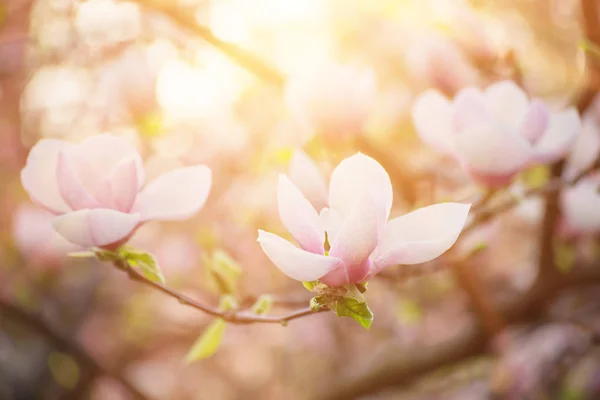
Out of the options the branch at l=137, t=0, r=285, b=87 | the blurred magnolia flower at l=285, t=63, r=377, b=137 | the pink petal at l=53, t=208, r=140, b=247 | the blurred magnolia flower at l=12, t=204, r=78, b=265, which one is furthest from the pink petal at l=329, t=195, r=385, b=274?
the blurred magnolia flower at l=12, t=204, r=78, b=265

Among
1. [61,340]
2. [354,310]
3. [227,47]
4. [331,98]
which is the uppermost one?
[227,47]

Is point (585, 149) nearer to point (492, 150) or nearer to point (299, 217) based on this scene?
point (492, 150)

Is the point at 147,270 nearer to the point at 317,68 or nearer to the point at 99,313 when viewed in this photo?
the point at 317,68

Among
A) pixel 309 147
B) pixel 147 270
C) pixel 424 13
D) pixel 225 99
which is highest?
pixel 225 99

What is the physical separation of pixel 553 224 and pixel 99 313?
2687 millimetres

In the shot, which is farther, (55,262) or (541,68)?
(541,68)

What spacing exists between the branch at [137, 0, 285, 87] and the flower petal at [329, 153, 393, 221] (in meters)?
0.60

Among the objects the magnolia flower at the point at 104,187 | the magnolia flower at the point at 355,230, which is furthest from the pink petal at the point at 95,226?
the magnolia flower at the point at 355,230

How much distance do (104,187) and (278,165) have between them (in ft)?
2.50

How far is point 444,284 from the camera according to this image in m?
2.00

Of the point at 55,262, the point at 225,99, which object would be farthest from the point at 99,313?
the point at 225,99

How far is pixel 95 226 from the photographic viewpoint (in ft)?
2.03

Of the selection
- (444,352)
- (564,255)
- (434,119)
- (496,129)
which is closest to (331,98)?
(434,119)

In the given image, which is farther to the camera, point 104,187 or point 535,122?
point 535,122
